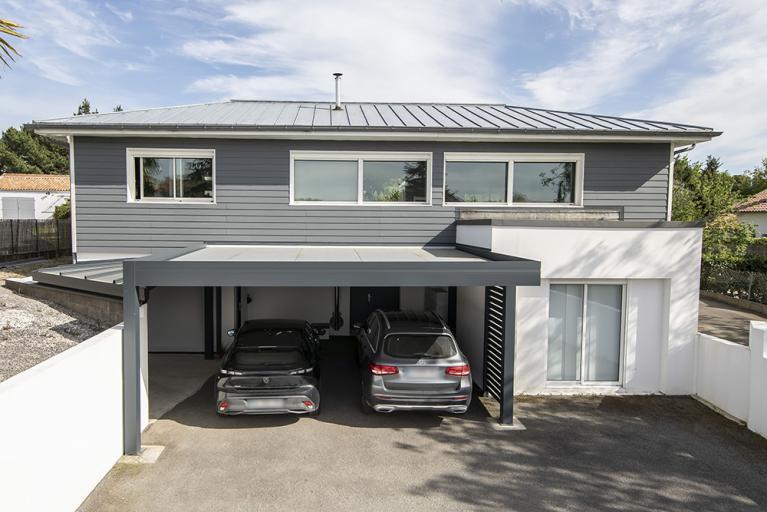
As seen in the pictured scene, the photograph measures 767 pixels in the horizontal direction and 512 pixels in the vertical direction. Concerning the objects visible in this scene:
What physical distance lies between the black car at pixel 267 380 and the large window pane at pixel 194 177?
4.80 metres

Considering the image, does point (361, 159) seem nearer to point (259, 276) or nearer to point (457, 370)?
point (259, 276)

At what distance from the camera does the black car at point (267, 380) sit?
6.53 meters

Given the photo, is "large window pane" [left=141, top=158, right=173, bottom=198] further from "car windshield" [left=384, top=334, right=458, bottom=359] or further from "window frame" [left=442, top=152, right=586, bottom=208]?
"car windshield" [left=384, top=334, right=458, bottom=359]

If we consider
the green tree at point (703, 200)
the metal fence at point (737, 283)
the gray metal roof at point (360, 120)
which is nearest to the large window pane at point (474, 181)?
the gray metal roof at point (360, 120)

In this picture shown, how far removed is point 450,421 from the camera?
7250 millimetres

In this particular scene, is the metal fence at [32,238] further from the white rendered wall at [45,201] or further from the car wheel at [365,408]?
the white rendered wall at [45,201]

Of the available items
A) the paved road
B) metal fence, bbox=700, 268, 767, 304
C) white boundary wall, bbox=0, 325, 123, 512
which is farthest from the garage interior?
metal fence, bbox=700, 268, 767, 304

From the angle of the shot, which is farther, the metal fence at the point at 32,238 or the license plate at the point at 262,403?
the metal fence at the point at 32,238

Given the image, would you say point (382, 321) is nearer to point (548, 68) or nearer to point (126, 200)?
point (126, 200)

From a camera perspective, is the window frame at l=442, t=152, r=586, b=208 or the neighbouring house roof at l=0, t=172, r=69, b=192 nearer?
the window frame at l=442, t=152, r=586, b=208

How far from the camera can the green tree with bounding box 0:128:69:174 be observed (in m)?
46.8

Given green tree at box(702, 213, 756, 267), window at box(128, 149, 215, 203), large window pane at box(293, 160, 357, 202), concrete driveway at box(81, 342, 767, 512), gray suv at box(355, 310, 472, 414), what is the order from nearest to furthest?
concrete driveway at box(81, 342, 767, 512), gray suv at box(355, 310, 472, 414), window at box(128, 149, 215, 203), large window pane at box(293, 160, 357, 202), green tree at box(702, 213, 756, 267)

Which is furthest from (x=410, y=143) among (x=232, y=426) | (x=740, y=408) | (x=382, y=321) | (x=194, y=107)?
(x=740, y=408)

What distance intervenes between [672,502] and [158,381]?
8330 millimetres
